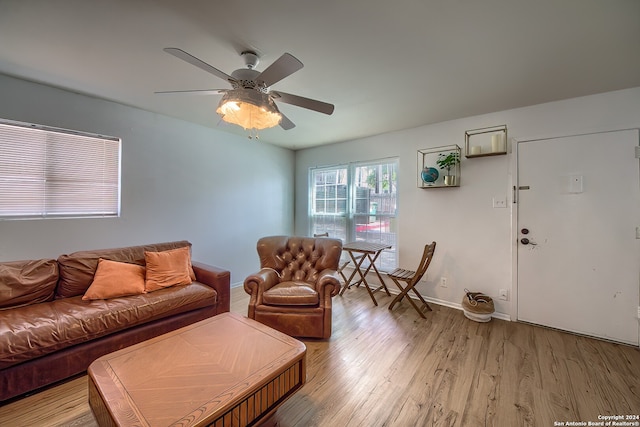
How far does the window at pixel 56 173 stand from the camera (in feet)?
7.38

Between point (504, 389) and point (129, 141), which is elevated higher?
point (129, 141)

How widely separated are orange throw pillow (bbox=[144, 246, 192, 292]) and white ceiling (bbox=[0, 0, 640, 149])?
5.51ft

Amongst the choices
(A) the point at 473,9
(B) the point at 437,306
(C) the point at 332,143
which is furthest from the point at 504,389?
(C) the point at 332,143

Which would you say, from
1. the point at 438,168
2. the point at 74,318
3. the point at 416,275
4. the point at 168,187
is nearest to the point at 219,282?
the point at 74,318

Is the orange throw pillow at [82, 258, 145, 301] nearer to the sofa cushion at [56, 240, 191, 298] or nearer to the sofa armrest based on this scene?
the sofa cushion at [56, 240, 191, 298]

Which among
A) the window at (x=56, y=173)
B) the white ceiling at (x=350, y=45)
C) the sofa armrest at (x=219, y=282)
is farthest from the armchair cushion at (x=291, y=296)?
the window at (x=56, y=173)

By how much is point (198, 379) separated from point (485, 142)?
11.7 feet

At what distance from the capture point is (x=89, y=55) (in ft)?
6.19

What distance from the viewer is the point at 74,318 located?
5.74 feet

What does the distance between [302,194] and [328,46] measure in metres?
3.23

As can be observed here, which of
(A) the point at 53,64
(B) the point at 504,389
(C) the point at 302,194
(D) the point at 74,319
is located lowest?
(B) the point at 504,389

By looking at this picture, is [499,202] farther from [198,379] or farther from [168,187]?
[168,187]

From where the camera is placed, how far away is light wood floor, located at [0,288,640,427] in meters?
1.49

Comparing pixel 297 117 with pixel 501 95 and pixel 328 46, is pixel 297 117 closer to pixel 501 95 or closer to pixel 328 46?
pixel 328 46
